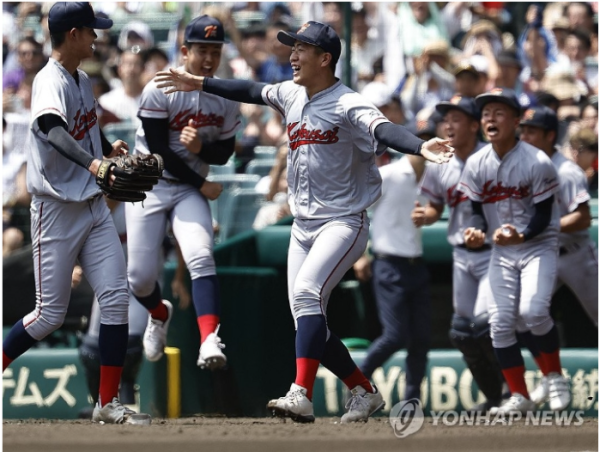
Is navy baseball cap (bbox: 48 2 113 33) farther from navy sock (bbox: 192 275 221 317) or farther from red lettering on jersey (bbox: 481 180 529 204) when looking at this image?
red lettering on jersey (bbox: 481 180 529 204)

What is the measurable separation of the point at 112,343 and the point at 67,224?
0.59 meters

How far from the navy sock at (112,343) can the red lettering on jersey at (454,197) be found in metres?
2.50

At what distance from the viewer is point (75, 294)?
853cm

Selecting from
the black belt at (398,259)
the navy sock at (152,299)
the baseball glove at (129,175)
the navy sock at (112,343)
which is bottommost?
the navy sock at (112,343)

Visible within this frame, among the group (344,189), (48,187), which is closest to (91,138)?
(48,187)

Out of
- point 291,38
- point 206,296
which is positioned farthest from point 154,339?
point 291,38

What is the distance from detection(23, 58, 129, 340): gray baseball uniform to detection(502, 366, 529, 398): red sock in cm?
229

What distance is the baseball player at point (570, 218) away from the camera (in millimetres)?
6805

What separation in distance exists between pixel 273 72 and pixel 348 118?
16.1 feet

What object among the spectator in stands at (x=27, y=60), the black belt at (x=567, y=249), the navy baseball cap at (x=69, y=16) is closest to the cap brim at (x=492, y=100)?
the black belt at (x=567, y=249)

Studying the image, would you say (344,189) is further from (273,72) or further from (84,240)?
(273,72)

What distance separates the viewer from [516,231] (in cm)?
619

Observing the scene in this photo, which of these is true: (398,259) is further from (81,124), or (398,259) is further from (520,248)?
(81,124)

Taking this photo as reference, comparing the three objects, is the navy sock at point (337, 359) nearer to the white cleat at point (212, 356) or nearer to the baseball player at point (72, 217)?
the white cleat at point (212, 356)
